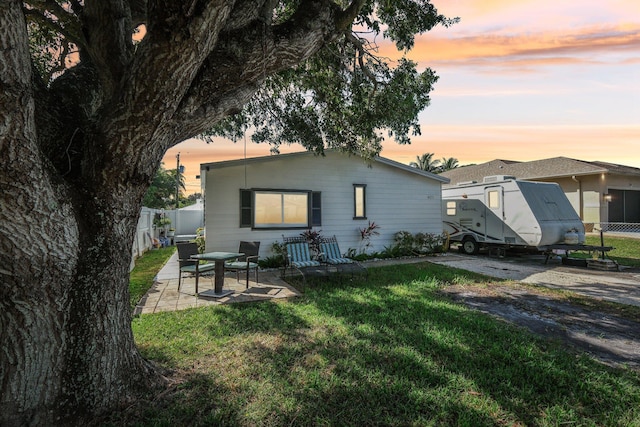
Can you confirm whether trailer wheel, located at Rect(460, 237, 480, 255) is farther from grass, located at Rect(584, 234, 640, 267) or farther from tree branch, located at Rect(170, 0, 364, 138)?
tree branch, located at Rect(170, 0, 364, 138)

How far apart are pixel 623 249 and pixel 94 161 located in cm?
1710

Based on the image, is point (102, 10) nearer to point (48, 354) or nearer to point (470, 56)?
point (48, 354)

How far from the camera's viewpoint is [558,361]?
348 centimetres

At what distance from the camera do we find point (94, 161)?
233cm

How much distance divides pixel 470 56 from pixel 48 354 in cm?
A: 739

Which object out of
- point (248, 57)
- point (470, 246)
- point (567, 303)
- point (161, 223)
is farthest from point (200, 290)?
point (161, 223)

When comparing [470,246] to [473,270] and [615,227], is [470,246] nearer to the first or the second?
[473,270]

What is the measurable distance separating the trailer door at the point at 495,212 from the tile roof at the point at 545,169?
941 cm

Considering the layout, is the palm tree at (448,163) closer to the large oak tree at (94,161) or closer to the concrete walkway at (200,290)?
the concrete walkway at (200,290)

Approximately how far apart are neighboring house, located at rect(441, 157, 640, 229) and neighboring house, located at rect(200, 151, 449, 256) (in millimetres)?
10506

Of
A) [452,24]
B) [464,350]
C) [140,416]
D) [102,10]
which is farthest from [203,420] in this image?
[452,24]

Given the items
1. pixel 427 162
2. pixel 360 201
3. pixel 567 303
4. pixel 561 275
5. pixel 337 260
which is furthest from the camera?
pixel 427 162

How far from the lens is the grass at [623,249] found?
10.1 m

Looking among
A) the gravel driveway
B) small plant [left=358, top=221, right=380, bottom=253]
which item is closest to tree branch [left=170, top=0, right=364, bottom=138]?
the gravel driveway
